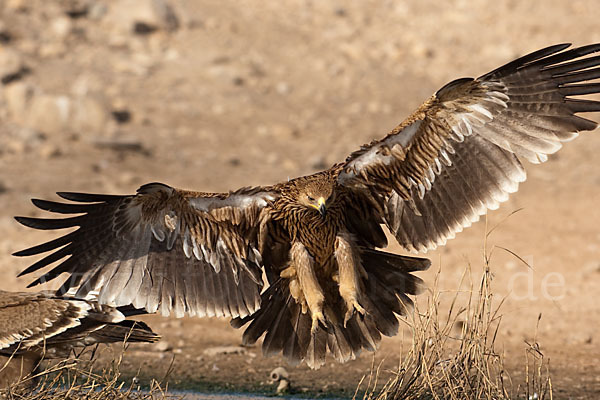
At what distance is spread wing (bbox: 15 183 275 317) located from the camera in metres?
5.32


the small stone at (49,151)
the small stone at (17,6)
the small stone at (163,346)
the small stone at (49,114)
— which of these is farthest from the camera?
the small stone at (17,6)

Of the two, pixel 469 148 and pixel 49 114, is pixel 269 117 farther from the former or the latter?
pixel 469 148

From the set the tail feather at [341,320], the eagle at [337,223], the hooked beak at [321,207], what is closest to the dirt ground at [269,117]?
the tail feather at [341,320]

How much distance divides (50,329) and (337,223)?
1639mm

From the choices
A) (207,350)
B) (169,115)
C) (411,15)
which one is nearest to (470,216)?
(207,350)

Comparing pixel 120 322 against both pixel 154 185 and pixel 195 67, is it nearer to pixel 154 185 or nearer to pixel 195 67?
pixel 154 185

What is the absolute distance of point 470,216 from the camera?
5520 millimetres

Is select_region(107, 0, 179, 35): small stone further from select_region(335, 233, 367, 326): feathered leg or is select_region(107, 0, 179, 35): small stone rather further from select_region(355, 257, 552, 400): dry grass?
select_region(355, 257, 552, 400): dry grass

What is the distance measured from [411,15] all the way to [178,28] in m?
4.29

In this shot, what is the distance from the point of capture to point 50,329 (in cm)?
525

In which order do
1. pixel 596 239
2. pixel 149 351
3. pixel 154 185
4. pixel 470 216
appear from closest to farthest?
pixel 154 185 < pixel 470 216 < pixel 149 351 < pixel 596 239

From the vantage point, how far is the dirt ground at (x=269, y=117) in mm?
7859

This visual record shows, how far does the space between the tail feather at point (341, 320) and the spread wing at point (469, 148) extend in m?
0.21

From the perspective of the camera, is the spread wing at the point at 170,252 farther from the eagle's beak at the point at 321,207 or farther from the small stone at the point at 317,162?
the small stone at the point at 317,162
